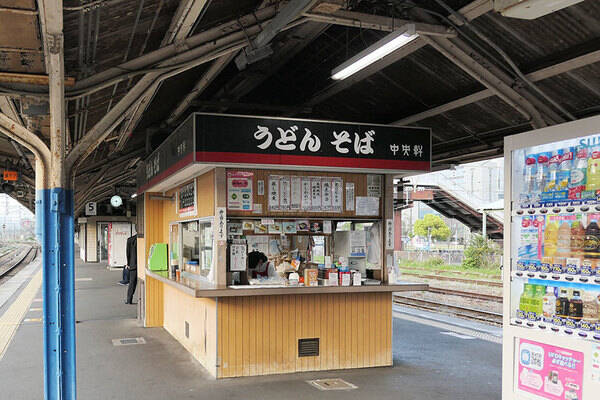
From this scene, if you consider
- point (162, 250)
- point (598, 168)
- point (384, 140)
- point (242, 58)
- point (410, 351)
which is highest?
point (242, 58)

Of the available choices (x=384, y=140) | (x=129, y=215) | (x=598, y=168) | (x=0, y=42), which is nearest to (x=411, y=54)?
(x=384, y=140)

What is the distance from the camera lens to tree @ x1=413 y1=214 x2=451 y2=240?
4450 centimetres

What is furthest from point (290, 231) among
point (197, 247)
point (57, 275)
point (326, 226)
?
point (57, 275)

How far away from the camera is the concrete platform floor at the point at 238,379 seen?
615cm

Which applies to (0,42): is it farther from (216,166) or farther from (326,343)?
(326,343)

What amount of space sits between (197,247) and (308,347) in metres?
2.12

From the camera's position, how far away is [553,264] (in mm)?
4438

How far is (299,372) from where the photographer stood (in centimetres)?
697

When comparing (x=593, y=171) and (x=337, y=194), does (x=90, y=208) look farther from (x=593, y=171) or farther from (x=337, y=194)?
(x=593, y=171)

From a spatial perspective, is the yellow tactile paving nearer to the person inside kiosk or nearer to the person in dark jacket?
the person in dark jacket

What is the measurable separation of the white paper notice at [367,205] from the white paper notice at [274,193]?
1.06 metres

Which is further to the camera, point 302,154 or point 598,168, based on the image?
point 302,154

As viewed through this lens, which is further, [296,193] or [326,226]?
[326,226]

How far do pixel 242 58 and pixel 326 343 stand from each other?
3543 millimetres
